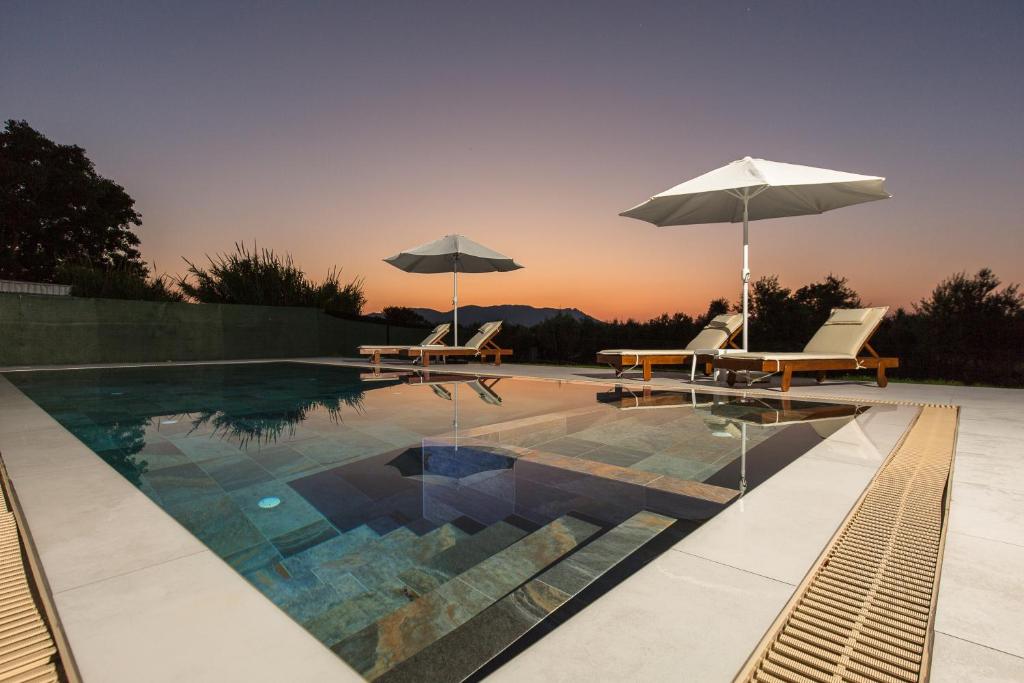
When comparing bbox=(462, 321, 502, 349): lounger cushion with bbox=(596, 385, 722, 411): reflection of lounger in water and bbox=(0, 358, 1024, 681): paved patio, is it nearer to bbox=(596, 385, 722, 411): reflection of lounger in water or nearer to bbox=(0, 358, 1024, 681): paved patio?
bbox=(596, 385, 722, 411): reflection of lounger in water

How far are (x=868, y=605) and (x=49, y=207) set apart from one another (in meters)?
35.6

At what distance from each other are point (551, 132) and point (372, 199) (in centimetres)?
588

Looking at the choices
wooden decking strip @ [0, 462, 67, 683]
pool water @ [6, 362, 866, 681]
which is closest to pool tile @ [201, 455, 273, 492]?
pool water @ [6, 362, 866, 681]

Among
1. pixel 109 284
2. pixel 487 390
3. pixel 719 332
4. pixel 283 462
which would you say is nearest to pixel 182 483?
pixel 283 462

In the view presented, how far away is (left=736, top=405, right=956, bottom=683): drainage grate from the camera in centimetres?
96

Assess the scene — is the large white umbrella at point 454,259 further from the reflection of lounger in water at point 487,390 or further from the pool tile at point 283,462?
the pool tile at point 283,462

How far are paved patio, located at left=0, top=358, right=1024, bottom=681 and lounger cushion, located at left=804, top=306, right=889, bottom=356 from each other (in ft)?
14.7

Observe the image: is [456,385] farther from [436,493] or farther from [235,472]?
[436,493]

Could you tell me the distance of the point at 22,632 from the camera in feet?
3.48

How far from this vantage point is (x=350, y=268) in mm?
16703

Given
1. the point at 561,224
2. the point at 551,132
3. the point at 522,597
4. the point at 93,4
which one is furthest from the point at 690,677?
the point at 93,4

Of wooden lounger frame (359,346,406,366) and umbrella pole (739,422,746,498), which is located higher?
wooden lounger frame (359,346,406,366)

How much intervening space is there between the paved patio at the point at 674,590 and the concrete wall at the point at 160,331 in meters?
11.5

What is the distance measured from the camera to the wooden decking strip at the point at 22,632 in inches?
36.5
